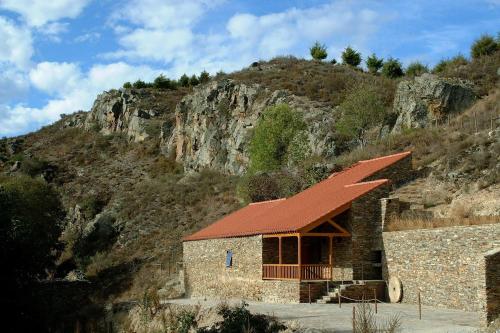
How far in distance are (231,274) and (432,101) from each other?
2480 cm

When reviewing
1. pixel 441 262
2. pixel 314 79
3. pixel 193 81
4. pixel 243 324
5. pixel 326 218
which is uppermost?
pixel 193 81

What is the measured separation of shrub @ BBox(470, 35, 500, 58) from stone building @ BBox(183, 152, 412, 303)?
33.8 metres

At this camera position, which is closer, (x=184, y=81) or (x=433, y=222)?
(x=433, y=222)

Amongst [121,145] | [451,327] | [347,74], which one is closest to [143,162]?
[121,145]

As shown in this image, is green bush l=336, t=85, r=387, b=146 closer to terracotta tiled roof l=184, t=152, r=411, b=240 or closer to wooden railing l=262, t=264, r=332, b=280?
terracotta tiled roof l=184, t=152, r=411, b=240

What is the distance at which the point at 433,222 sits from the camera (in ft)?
75.2

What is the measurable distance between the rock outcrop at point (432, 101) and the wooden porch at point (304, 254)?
21.6 metres

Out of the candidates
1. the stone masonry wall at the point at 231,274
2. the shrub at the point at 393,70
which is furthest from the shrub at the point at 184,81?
the stone masonry wall at the point at 231,274

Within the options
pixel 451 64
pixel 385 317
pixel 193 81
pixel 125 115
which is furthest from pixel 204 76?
pixel 385 317

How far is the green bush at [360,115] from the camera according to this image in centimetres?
4900

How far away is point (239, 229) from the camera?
98.0 feet

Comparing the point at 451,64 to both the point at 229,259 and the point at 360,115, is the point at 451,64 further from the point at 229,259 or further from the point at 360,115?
the point at 229,259

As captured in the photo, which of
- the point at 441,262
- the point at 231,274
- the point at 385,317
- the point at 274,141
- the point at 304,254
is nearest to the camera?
the point at 385,317

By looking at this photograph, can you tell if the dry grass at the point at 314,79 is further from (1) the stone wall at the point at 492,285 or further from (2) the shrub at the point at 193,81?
(1) the stone wall at the point at 492,285
